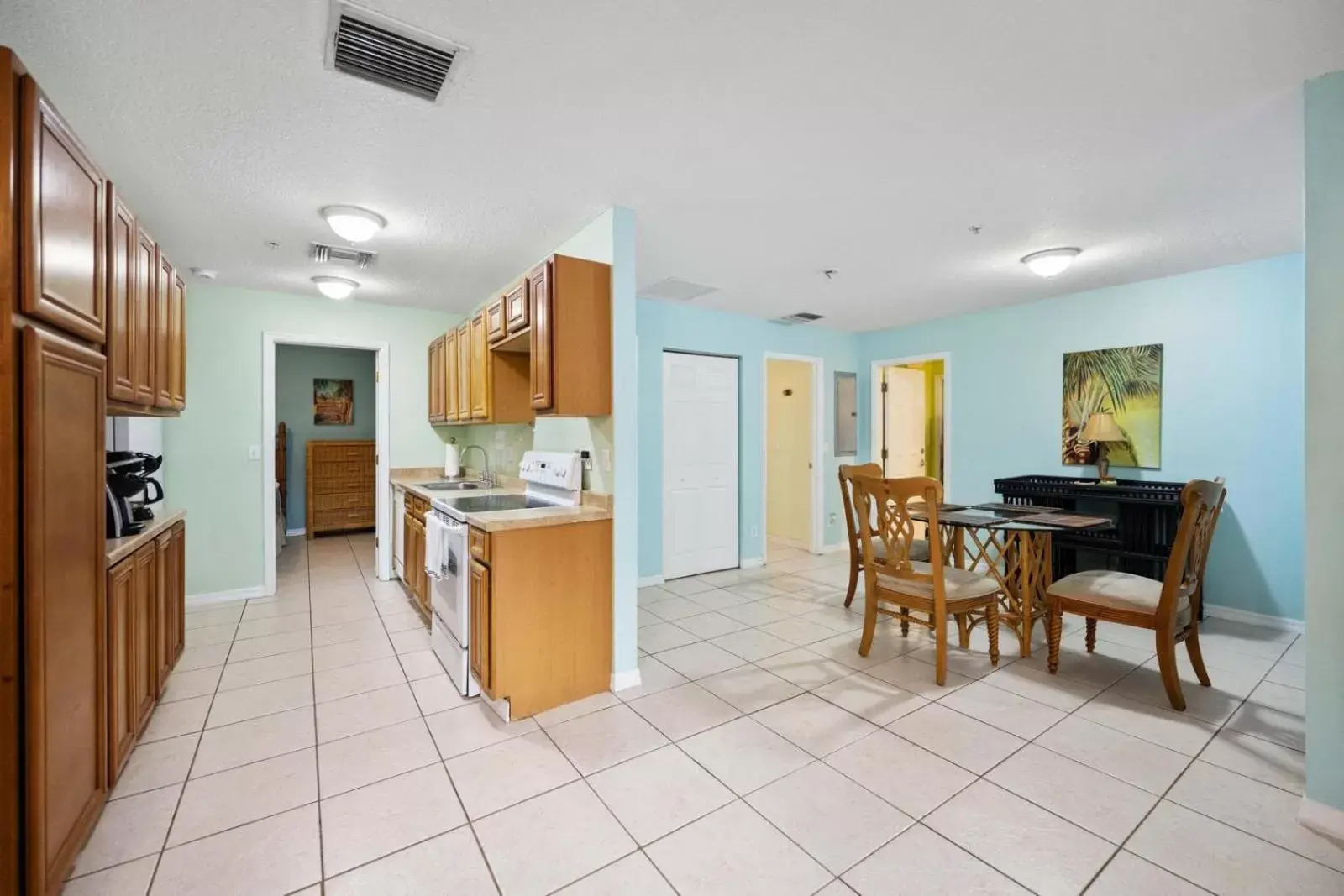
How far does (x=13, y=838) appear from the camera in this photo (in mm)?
1327

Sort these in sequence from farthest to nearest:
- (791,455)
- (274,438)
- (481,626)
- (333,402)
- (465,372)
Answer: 1. (333,402)
2. (791,455)
3. (274,438)
4. (465,372)
5. (481,626)

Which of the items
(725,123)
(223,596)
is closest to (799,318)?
(725,123)

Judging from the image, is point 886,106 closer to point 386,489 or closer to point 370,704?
point 370,704

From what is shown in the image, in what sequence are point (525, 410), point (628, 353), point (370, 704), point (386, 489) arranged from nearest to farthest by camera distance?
point (370, 704) → point (628, 353) → point (525, 410) → point (386, 489)

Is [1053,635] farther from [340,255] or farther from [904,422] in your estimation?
[340,255]

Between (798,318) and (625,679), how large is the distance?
12.5 ft

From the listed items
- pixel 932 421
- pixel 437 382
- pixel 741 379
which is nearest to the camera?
pixel 437 382

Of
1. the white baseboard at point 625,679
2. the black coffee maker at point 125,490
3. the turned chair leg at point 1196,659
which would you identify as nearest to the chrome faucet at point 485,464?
A: the black coffee maker at point 125,490

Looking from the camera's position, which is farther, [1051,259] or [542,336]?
[1051,259]

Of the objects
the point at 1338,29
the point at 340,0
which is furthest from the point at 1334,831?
the point at 340,0

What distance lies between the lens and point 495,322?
3584 millimetres

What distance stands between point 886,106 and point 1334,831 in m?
2.69

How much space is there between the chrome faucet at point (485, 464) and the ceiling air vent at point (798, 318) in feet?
9.66

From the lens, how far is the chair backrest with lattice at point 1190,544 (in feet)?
8.09
